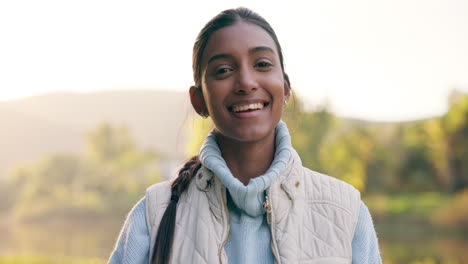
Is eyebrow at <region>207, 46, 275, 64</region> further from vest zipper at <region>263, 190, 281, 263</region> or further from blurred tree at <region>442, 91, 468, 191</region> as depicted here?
blurred tree at <region>442, 91, 468, 191</region>

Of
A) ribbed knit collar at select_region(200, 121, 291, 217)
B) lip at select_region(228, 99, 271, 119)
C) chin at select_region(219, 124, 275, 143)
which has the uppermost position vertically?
lip at select_region(228, 99, 271, 119)

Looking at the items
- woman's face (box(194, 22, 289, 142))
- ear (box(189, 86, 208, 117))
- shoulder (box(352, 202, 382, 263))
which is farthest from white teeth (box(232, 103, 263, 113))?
shoulder (box(352, 202, 382, 263))

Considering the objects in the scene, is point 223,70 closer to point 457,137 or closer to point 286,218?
point 286,218

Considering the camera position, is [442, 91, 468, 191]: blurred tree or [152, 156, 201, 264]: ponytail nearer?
[152, 156, 201, 264]: ponytail

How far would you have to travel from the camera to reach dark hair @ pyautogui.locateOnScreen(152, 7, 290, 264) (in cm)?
205

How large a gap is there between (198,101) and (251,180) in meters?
0.48

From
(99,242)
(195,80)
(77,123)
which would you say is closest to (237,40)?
(195,80)

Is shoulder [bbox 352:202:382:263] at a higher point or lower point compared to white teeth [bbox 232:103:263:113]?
lower

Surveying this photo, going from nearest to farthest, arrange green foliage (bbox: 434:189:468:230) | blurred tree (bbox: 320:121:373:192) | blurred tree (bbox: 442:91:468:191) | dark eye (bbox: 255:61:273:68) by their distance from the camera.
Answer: dark eye (bbox: 255:61:273:68)
green foliage (bbox: 434:189:468:230)
blurred tree (bbox: 320:121:373:192)
blurred tree (bbox: 442:91:468:191)

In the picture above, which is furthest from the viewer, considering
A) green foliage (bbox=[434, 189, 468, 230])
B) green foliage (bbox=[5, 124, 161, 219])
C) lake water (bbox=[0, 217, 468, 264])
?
green foliage (bbox=[5, 124, 161, 219])

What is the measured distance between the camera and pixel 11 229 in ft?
116

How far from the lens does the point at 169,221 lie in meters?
2.10

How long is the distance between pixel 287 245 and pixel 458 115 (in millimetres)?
30226

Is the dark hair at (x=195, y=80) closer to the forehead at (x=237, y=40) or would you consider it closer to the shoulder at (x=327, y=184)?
the forehead at (x=237, y=40)
